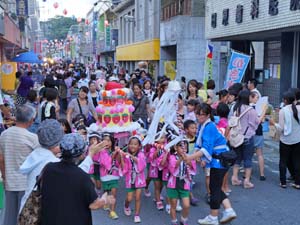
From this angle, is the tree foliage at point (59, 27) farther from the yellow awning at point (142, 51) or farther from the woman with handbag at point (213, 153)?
the woman with handbag at point (213, 153)

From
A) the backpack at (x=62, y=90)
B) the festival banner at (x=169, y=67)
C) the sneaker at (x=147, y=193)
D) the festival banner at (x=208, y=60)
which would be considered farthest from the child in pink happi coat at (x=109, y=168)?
the festival banner at (x=169, y=67)

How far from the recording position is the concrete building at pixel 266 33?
1114cm

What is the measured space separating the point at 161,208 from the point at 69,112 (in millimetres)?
2834

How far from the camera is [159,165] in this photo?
5598mm

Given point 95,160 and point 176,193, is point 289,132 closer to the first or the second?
point 176,193

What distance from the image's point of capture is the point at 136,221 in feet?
18.7

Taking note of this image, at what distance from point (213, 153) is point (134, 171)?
1.17 m

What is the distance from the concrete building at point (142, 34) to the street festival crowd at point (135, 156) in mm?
16037

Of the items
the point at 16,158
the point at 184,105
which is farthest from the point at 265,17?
the point at 16,158

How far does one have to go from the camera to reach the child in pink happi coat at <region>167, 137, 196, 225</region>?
5266mm

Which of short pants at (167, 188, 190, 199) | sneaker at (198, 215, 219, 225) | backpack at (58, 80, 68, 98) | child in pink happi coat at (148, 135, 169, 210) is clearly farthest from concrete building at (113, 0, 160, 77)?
short pants at (167, 188, 190, 199)

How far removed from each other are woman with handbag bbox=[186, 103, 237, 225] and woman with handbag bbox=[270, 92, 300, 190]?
2.02 metres

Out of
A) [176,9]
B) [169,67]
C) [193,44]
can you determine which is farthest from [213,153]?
[169,67]

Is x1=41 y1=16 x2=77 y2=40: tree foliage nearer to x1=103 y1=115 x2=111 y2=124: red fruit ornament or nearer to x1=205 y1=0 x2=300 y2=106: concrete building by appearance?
x1=205 y1=0 x2=300 y2=106: concrete building
